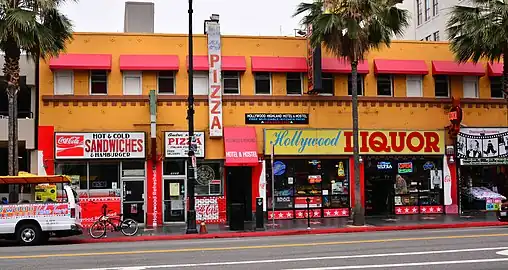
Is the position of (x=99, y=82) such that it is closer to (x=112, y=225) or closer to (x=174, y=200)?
(x=174, y=200)

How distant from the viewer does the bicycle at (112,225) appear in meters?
21.0

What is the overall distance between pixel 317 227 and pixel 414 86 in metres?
8.98

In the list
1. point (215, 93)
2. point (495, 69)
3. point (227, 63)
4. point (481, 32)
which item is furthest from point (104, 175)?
point (495, 69)

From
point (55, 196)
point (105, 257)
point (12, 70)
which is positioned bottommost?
point (105, 257)

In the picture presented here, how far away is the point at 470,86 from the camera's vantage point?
28453 mm

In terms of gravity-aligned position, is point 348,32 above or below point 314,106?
above

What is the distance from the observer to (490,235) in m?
17.6

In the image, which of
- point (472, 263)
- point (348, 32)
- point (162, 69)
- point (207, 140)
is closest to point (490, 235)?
point (472, 263)

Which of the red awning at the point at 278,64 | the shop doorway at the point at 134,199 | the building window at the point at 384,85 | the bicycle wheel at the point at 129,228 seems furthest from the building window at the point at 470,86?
the bicycle wheel at the point at 129,228

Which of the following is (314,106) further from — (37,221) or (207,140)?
(37,221)

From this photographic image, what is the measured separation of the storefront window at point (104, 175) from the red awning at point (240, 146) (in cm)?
469

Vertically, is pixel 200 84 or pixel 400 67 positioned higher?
pixel 400 67

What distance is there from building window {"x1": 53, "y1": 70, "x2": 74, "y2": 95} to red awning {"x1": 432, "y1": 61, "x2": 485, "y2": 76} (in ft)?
52.3

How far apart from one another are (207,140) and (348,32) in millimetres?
7488
